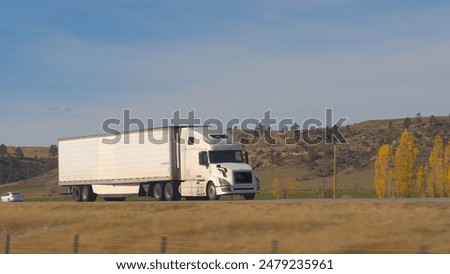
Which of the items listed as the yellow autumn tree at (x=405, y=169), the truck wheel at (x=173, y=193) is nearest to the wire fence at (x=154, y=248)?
the truck wheel at (x=173, y=193)

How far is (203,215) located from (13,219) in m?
13.9

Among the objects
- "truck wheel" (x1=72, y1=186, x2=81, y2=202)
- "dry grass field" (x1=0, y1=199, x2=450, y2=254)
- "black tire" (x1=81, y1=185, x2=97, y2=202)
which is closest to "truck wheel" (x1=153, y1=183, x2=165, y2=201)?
"dry grass field" (x1=0, y1=199, x2=450, y2=254)

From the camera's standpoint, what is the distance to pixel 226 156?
47719 mm

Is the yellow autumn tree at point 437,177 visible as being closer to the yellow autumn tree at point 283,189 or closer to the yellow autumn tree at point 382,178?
the yellow autumn tree at point 382,178

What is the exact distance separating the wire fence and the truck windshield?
37.1 feet

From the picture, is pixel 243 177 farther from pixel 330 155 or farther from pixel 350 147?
pixel 350 147

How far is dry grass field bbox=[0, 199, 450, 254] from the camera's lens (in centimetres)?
2986

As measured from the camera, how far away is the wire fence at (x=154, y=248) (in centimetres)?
2722

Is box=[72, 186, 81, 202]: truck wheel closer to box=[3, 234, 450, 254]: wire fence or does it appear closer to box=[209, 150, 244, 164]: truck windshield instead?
box=[209, 150, 244, 164]: truck windshield
